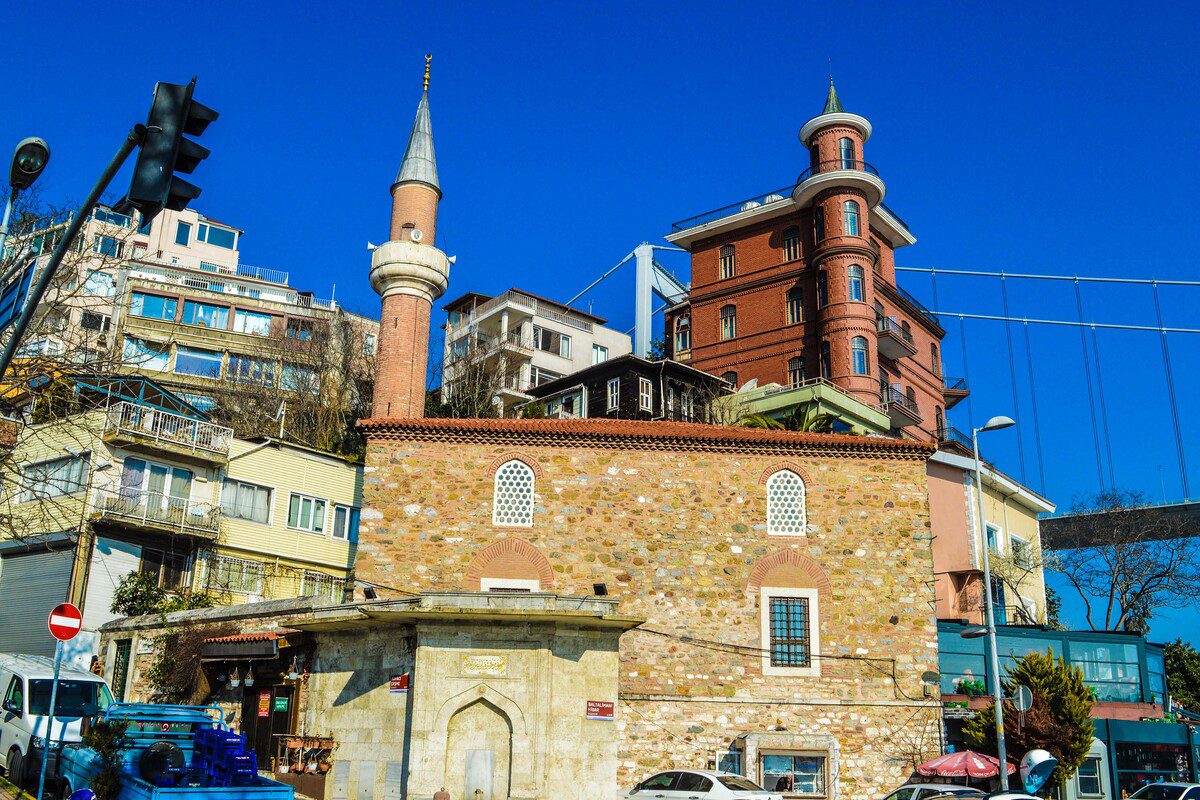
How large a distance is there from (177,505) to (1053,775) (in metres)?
24.6

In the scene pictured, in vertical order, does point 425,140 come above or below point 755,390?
above

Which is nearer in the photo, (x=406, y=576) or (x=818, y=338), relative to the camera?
(x=406, y=576)

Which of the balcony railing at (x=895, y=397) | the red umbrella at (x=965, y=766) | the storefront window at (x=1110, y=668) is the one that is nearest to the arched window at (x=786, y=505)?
the red umbrella at (x=965, y=766)

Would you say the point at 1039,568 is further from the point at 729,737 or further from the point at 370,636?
the point at 370,636

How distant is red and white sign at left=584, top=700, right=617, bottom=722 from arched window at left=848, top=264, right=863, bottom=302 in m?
30.2

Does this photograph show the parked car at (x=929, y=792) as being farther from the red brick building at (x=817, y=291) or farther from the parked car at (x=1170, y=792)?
the red brick building at (x=817, y=291)

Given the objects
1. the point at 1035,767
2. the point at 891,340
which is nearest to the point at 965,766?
the point at 1035,767

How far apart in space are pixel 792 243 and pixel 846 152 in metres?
4.71

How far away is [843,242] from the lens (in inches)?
1876

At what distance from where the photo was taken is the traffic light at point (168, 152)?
8.10 m

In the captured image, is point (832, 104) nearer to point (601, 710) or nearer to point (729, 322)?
point (729, 322)

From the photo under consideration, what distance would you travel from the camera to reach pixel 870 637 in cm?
2523

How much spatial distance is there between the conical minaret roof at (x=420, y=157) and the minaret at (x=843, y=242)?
18.3 meters

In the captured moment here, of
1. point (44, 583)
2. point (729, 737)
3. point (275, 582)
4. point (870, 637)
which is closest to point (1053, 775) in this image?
point (870, 637)
